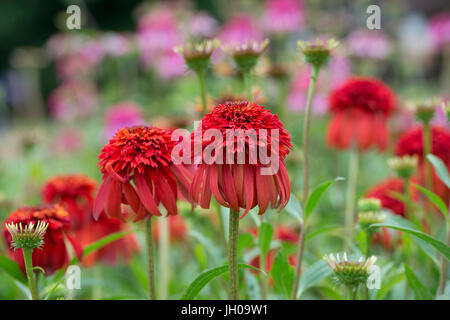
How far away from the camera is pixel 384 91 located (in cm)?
117

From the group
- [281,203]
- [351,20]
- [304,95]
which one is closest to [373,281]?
[281,203]

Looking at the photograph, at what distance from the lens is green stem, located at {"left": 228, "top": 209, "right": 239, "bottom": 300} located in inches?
25.5

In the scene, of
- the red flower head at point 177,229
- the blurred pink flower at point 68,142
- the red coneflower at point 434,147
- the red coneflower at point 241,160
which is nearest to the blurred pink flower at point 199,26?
the blurred pink flower at point 68,142

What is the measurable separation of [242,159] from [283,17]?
1.88m

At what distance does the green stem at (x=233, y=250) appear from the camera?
0.65 meters

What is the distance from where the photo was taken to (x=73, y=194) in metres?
1.00

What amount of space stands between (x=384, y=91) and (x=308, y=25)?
→ 57.6 inches

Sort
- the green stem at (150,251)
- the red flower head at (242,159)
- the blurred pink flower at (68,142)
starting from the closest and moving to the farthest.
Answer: the red flower head at (242,159) < the green stem at (150,251) < the blurred pink flower at (68,142)

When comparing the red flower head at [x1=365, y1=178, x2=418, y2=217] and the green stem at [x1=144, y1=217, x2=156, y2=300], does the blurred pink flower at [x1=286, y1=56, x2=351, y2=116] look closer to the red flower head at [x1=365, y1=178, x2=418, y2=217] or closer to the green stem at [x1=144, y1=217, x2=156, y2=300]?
the red flower head at [x1=365, y1=178, x2=418, y2=217]

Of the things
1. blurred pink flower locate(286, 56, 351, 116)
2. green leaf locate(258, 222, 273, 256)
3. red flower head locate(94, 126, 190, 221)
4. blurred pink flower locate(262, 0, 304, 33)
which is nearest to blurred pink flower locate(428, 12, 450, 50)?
blurred pink flower locate(286, 56, 351, 116)

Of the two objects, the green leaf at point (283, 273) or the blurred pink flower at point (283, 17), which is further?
the blurred pink flower at point (283, 17)

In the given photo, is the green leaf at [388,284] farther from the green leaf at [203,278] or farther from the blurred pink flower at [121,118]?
the blurred pink flower at [121,118]

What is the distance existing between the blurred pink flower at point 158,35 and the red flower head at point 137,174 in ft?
5.59

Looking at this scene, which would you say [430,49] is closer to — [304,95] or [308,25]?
[308,25]
